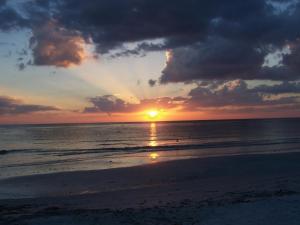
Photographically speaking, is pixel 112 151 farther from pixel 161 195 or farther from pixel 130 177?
pixel 161 195

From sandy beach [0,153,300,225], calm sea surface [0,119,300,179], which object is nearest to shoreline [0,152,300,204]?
sandy beach [0,153,300,225]

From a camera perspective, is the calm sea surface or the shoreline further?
the calm sea surface

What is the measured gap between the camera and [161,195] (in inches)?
828

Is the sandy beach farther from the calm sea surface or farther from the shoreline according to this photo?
the calm sea surface

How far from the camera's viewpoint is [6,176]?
105ft

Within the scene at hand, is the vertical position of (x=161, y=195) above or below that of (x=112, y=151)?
above

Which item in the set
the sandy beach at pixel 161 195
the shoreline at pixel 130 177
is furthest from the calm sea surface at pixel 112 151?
the sandy beach at pixel 161 195

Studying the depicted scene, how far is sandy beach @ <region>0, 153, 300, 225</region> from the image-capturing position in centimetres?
1493

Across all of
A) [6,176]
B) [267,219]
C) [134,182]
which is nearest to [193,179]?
[134,182]

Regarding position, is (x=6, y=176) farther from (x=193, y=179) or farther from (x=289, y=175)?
(x=289, y=175)

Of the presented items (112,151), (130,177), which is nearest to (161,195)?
(130,177)

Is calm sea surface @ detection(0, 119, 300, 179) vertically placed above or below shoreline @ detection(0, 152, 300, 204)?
below

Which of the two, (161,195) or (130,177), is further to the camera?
(130,177)

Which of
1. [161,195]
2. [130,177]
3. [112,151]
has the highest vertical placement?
[161,195]
